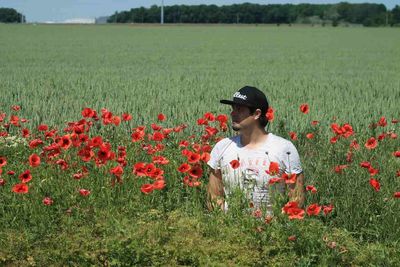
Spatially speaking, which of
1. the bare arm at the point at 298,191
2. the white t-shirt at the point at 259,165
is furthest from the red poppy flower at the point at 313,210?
the white t-shirt at the point at 259,165

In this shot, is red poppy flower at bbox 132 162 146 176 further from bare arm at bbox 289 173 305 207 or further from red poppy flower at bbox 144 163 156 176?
bare arm at bbox 289 173 305 207

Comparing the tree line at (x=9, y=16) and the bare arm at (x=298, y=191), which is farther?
the tree line at (x=9, y=16)

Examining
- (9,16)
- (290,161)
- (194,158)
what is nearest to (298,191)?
(290,161)

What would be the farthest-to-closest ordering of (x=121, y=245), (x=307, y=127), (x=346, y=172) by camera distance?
(x=307, y=127) < (x=346, y=172) < (x=121, y=245)

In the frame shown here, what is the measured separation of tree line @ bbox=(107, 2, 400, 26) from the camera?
4065 inches

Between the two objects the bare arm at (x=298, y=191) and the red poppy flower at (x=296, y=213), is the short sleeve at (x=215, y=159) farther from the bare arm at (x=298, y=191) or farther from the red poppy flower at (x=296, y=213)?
the red poppy flower at (x=296, y=213)

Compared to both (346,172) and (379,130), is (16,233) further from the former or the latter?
(379,130)

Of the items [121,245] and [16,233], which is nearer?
[121,245]

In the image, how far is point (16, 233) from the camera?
11.7 feet

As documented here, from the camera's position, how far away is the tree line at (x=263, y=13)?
339 feet

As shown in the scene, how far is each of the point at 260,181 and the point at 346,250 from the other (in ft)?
2.58

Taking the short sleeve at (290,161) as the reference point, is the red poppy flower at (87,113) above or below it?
above

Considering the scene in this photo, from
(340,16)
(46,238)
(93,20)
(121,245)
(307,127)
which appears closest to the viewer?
(121,245)

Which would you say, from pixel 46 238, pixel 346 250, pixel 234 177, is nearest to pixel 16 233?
pixel 46 238
